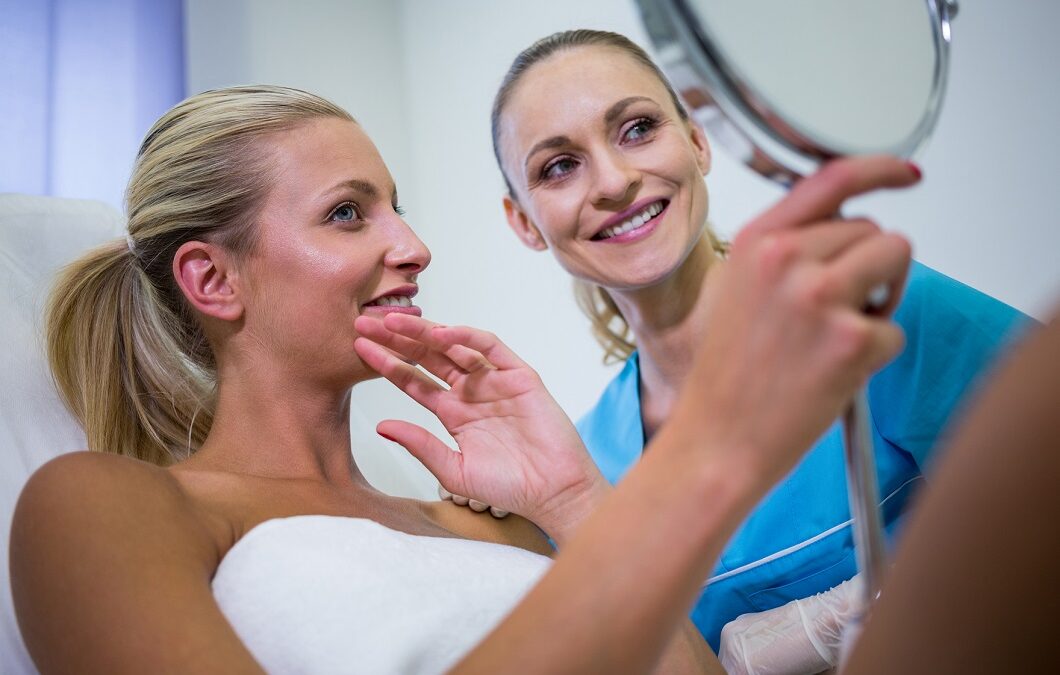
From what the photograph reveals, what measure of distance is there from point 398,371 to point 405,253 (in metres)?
0.13

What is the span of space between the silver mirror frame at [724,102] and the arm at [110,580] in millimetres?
461

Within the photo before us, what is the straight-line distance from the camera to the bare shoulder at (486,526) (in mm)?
1144

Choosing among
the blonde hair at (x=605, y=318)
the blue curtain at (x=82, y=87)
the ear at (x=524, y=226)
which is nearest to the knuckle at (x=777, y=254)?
the ear at (x=524, y=226)

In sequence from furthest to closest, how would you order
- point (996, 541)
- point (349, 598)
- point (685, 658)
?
point (685, 658)
point (349, 598)
point (996, 541)

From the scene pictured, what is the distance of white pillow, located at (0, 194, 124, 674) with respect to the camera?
1071mm

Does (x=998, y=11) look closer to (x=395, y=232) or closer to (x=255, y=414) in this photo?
(x=395, y=232)

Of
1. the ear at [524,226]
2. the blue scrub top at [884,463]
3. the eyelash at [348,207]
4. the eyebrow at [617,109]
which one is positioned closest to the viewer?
the eyelash at [348,207]

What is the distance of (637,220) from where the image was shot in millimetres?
1325

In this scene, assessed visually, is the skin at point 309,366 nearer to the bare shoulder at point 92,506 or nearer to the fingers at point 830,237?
the bare shoulder at point 92,506

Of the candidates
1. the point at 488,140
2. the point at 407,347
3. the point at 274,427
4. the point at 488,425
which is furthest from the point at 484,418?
the point at 488,140

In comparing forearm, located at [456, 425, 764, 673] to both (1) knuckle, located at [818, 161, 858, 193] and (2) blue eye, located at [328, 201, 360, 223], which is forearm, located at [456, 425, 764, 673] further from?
(2) blue eye, located at [328, 201, 360, 223]

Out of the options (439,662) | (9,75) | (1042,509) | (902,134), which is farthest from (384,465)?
(1042,509)

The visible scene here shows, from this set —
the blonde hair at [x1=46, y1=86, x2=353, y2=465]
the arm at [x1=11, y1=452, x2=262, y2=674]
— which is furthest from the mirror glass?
the blonde hair at [x1=46, y1=86, x2=353, y2=465]

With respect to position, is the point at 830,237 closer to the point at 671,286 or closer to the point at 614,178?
the point at 614,178
